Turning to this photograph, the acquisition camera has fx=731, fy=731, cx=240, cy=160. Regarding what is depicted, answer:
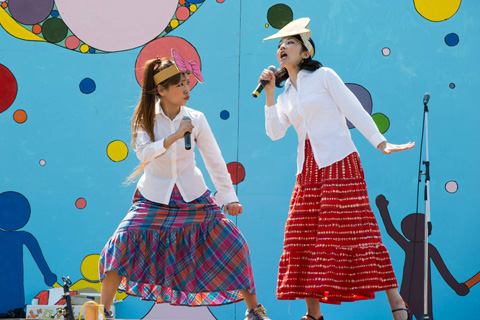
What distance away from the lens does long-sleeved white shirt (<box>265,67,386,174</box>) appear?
3.73 m

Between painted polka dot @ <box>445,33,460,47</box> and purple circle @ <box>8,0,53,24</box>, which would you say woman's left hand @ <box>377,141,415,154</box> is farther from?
purple circle @ <box>8,0,53,24</box>

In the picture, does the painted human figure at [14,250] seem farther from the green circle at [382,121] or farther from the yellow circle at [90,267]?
the green circle at [382,121]

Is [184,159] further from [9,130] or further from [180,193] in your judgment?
[9,130]

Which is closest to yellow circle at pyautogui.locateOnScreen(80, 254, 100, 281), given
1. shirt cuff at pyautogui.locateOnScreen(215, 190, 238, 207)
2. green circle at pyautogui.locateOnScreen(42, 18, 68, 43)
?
shirt cuff at pyautogui.locateOnScreen(215, 190, 238, 207)

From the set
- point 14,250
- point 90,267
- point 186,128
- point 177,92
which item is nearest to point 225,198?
point 186,128

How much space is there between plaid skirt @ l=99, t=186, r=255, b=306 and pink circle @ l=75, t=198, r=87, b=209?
52.5 inches

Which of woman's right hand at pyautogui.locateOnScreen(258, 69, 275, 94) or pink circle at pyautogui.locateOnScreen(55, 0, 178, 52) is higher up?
pink circle at pyautogui.locateOnScreen(55, 0, 178, 52)

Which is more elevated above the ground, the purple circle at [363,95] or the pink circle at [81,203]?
the purple circle at [363,95]

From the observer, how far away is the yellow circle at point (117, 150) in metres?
5.19

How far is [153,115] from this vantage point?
13.1 feet

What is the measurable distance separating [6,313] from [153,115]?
2019 millimetres

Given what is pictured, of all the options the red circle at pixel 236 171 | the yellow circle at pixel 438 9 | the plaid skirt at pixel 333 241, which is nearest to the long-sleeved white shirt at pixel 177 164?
the plaid skirt at pixel 333 241

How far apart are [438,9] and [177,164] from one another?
2.40 m

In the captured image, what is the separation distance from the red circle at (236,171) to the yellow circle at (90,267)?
109 cm
